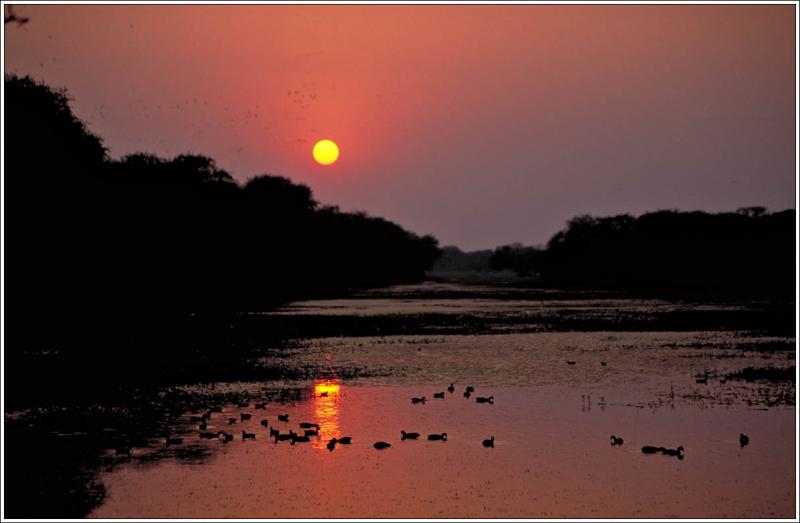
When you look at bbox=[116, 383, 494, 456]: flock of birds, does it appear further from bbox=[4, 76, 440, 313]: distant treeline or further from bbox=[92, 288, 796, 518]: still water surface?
bbox=[4, 76, 440, 313]: distant treeline

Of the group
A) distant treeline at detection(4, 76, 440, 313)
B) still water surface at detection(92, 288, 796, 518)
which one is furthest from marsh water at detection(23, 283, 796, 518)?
distant treeline at detection(4, 76, 440, 313)

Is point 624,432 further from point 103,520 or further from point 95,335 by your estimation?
point 95,335

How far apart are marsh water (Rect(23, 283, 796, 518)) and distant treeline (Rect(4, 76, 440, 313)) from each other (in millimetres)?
12887

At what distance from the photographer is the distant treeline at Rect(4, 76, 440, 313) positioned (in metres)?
52.9

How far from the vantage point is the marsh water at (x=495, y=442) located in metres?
21.5

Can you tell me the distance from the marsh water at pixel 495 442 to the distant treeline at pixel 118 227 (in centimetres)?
1289

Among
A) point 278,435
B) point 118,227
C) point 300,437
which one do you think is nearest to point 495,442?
point 300,437

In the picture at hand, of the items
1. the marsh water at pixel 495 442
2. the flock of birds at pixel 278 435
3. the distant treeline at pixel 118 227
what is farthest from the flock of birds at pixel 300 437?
the distant treeline at pixel 118 227

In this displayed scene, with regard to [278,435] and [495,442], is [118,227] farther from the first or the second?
[495,442]

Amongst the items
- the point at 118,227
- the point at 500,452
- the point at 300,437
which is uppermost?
the point at 118,227

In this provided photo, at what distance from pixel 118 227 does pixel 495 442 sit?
45927 millimetres

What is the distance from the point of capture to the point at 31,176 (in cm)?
5269

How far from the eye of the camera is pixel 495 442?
27812 millimetres

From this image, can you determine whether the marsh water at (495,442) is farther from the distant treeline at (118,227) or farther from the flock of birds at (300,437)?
the distant treeline at (118,227)
